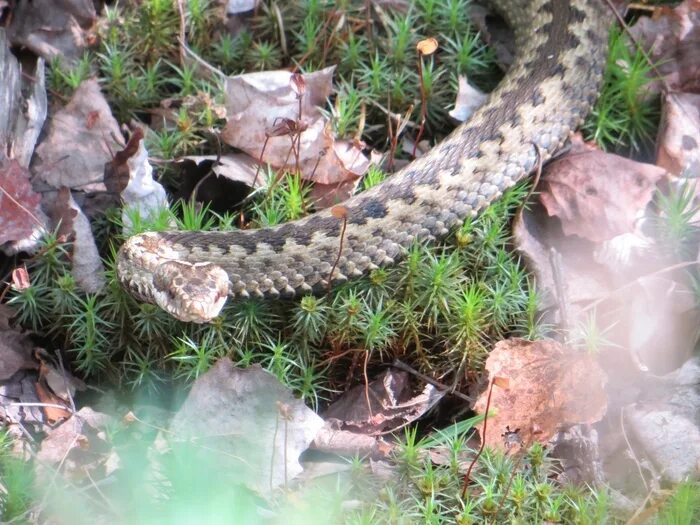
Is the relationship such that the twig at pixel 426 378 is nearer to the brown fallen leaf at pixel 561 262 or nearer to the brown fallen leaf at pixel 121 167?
the brown fallen leaf at pixel 561 262

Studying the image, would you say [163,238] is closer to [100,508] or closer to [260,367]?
[260,367]

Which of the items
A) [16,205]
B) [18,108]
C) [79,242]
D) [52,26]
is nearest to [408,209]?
[79,242]

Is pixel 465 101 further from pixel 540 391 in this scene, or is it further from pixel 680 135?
pixel 540 391

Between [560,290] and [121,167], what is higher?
[121,167]

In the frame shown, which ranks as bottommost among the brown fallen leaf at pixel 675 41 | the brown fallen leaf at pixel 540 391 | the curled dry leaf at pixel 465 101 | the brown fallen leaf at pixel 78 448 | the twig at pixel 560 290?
the brown fallen leaf at pixel 78 448

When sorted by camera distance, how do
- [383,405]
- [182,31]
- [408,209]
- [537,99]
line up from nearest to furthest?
1. [383,405]
2. [408,209]
3. [537,99]
4. [182,31]

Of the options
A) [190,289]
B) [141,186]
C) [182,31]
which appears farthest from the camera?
[182,31]

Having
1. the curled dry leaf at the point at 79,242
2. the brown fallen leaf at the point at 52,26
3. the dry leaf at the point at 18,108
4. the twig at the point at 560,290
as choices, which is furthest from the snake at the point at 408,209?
the brown fallen leaf at the point at 52,26
